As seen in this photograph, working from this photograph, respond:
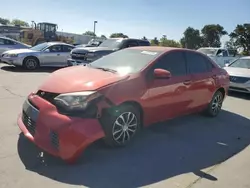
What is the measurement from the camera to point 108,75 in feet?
14.8

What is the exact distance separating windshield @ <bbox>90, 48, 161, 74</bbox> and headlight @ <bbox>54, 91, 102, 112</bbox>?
1003 millimetres

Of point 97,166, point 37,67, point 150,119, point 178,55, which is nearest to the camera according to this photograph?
point 97,166

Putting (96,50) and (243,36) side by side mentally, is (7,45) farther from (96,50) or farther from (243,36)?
(243,36)

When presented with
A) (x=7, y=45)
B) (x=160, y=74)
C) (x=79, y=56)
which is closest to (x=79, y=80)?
(x=160, y=74)

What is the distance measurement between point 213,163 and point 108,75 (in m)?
2.08

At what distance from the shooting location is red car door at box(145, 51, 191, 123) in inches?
186

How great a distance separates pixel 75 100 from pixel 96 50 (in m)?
8.33

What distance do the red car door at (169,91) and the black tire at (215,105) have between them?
1172 mm

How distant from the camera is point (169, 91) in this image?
5.05 metres

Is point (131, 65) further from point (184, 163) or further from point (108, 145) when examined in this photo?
point (184, 163)

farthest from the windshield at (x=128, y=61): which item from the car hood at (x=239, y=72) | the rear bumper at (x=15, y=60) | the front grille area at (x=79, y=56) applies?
the rear bumper at (x=15, y=60)

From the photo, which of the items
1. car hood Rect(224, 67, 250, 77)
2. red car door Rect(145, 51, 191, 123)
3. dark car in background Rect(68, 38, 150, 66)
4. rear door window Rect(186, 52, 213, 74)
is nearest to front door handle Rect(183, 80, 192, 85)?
red car door Rect(145, 51, 191, 123)

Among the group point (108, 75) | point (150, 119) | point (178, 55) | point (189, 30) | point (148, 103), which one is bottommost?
point (150, 119)

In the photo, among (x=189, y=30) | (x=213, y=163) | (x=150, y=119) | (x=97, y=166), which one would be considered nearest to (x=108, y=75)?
(x=150, y=119)
